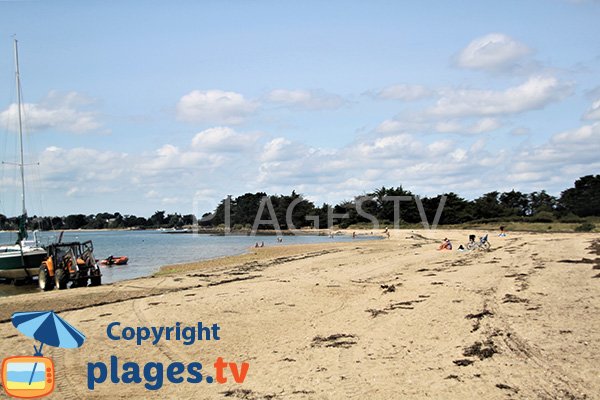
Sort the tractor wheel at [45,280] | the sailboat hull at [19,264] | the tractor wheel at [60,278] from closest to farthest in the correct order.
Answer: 1. the tractor wheel at [60,278]
2. the tractor wheel at [45,280]
3. the sailboat hull at [19,264]

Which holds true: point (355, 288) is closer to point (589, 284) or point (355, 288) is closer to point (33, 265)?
point (589, 284)

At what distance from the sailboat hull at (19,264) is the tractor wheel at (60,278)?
6.71 metres

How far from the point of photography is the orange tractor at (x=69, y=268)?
76.4 ft

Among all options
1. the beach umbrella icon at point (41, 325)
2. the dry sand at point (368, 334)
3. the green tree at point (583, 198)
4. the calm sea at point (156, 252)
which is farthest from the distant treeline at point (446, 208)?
the beach umbrella icon at point (41, 325)

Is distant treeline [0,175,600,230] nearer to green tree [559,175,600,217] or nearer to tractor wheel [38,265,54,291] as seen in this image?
green tree [559,175,600,217]

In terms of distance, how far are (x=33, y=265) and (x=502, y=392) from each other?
28010 millimetres

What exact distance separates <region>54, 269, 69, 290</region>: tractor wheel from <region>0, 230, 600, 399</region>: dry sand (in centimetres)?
363

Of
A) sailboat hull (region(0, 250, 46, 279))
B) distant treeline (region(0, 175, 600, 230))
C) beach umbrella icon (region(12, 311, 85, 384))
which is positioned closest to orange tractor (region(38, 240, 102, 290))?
sailboat hull (region(0, 250, 46, 279))

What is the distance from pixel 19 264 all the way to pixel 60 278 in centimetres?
740

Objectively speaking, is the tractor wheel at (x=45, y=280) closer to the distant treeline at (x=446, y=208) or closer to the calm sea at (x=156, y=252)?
the calm sea at (x=156, y=252)

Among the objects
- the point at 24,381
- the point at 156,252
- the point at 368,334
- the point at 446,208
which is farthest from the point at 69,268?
the point at 446,208

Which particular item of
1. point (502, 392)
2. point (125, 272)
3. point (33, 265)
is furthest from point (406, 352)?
point (125, 272)

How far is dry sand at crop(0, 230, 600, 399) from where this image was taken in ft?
25.3

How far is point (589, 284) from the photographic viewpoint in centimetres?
1488
